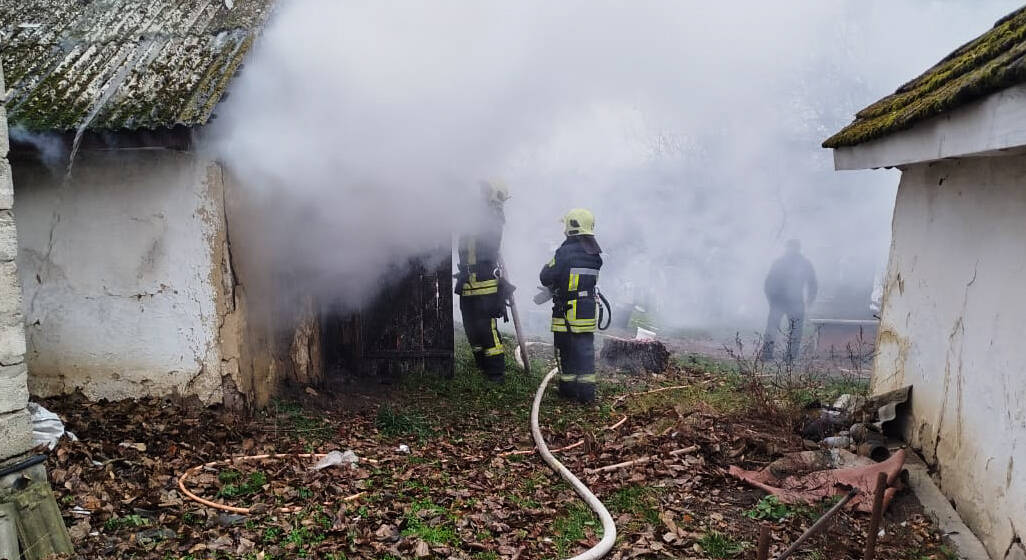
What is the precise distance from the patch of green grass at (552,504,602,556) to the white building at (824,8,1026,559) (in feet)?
7.25

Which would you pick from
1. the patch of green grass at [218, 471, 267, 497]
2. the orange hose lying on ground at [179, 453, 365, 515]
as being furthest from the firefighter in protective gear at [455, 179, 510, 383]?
the patch of green grass at [218, 471, 267, 497]

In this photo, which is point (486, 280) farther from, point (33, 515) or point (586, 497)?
point (33, 515)

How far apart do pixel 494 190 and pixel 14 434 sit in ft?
17.6

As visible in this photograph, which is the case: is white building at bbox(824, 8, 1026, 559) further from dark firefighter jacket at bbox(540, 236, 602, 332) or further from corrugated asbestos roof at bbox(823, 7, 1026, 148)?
dark firefighter jacket at bbox(540, 236, 602, 332)

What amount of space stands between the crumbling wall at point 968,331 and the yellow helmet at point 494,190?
4.08 m

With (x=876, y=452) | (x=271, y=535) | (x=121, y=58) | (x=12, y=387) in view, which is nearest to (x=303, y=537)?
(x=271, y=535)

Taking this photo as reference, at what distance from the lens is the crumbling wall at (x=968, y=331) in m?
3.82

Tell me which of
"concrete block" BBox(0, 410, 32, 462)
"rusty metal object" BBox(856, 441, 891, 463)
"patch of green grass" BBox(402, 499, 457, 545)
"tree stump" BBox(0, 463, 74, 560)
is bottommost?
"patch of green grass" BBox(402, 499, 457, 545)

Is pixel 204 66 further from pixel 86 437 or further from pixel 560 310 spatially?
pixel 560 310

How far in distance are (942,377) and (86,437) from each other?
607 cm

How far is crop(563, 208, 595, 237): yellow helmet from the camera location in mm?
7910

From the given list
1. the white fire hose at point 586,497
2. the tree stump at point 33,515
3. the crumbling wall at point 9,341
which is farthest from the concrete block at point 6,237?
the white fire hose at point 586,497

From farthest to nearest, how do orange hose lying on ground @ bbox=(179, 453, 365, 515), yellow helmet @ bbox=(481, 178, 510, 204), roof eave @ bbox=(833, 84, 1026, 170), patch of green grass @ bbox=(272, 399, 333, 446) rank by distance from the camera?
1. yellow helmet @ bbox=(481, 178, 510, 204)
2. patch of green grass @ bbox=(272, 399, 333, 446)
3. orange hose lying on ground @ bbox=(179, 453, 365, 515)
4. roof eave @ bbox=(833, 84, 1026, 170)

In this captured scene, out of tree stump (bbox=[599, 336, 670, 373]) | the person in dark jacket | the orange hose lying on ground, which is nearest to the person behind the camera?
the orange hose lying on ground
